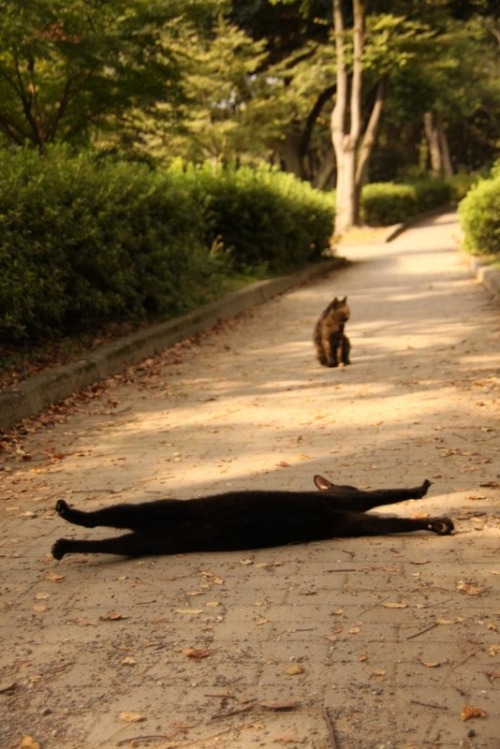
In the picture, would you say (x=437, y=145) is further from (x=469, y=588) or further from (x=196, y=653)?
(x=196, y=653)

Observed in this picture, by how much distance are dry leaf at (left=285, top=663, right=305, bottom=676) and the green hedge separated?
22.0 feet

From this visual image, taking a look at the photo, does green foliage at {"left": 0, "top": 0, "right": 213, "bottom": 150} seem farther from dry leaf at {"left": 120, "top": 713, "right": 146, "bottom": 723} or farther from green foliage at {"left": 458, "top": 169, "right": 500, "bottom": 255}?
dry leaf at {"left": 120, "top": 713, "right": 146, "bottom": 723}

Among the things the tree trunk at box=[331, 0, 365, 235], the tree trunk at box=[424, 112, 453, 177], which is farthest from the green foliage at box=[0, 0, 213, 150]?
the tree trunk at box=[424, 112, 453, 177]

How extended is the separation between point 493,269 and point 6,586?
15639mm

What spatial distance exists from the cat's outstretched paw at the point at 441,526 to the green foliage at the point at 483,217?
17.3 metres

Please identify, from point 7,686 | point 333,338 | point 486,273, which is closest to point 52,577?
point 7,686

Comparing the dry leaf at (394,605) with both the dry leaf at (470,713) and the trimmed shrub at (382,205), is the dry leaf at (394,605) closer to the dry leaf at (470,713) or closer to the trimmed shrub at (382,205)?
the dry leaf at (470,713)

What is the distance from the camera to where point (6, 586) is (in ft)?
16.1

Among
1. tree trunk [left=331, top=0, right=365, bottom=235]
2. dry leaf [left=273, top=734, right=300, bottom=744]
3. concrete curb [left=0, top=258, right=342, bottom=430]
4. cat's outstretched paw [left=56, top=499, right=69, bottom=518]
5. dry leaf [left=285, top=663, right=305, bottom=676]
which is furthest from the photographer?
tree trunk [left=331, top=0, right=365, bottom=235]

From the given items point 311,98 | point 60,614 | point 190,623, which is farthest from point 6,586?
point 311,98

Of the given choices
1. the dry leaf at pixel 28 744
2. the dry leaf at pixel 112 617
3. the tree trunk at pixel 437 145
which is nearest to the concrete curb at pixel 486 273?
the dry leaf at pixel 112 617

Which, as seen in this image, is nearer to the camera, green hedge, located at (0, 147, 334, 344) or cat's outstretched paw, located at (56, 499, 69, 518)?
cat's outstretched paw, located at (56, 499, 69, 518)

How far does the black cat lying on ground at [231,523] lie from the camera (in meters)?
5.00

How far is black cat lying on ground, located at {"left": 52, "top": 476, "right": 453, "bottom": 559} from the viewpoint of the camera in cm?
500
